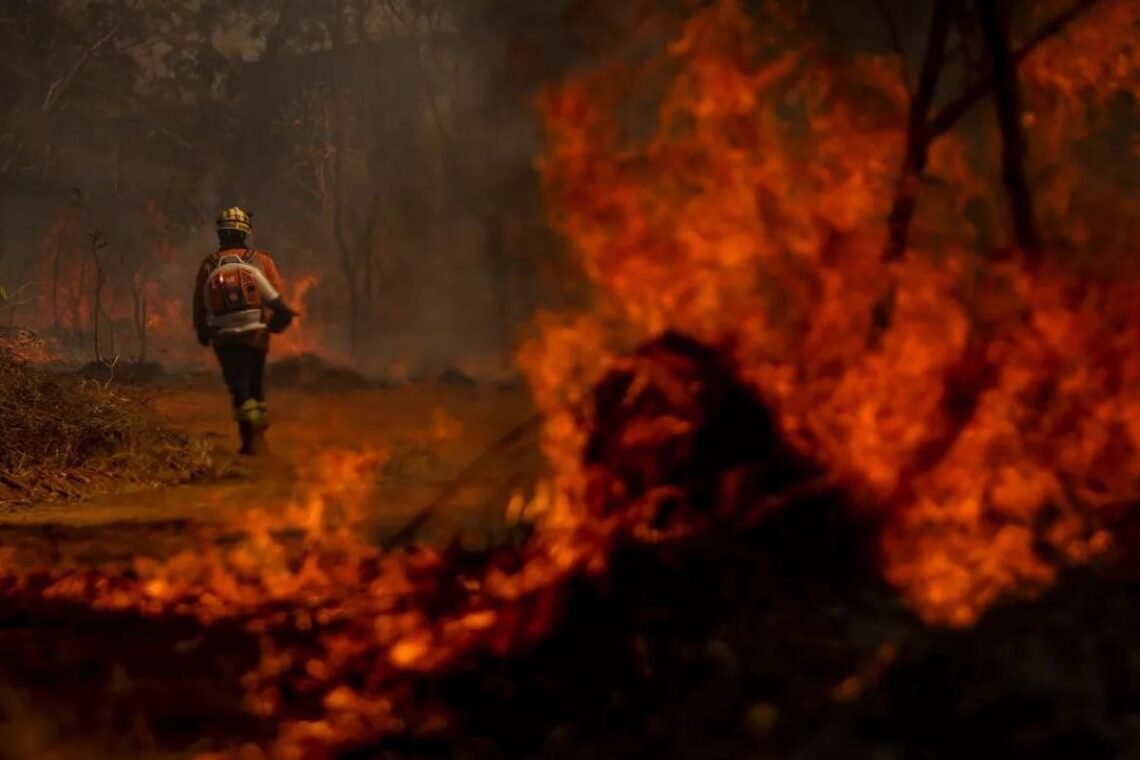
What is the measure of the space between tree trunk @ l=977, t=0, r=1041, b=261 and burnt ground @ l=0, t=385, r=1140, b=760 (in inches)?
72.4

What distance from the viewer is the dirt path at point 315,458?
7.94 m

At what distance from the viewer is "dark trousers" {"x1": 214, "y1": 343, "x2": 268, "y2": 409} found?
10.7 m

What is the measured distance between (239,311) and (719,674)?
776 cm

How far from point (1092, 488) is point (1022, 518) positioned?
1.98ft

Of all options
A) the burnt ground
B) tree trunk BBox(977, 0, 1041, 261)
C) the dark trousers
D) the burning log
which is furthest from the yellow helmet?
tree trunk BBox(977, 0, 1041, 261)

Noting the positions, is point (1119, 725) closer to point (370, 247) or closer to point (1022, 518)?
point (1022, 518)

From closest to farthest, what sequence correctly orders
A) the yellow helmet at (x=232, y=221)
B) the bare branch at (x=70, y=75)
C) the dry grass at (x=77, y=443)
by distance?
the dry grass at (x=77, y=443)
the yellow helmet at (x=232, y=221)
the bare branch at (x=70, y=75)

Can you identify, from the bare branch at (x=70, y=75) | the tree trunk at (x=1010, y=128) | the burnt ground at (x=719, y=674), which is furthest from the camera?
the bare branch at (x=70, y=75)

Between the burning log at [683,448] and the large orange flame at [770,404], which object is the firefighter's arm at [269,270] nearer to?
the large orange flame at [770,404]

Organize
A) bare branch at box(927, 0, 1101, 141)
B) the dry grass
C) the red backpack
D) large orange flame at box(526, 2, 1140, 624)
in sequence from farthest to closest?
the red backpack → the dry grass → bare branch at box(927, 0, 1101, 141) → large orange flame at box(526, 2, 1140, 624)

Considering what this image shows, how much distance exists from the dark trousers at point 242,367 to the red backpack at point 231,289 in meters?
0.38

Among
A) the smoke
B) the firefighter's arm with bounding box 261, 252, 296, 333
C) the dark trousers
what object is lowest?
the dark trousers

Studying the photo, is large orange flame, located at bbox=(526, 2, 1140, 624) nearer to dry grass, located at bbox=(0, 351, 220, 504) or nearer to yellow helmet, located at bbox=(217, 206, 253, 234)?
yellow helmet, located at bbox=(217, 206, 253, 234)

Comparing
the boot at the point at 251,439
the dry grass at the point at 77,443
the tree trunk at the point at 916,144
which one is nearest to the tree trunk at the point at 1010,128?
the tree trunk at the point at 916,144
